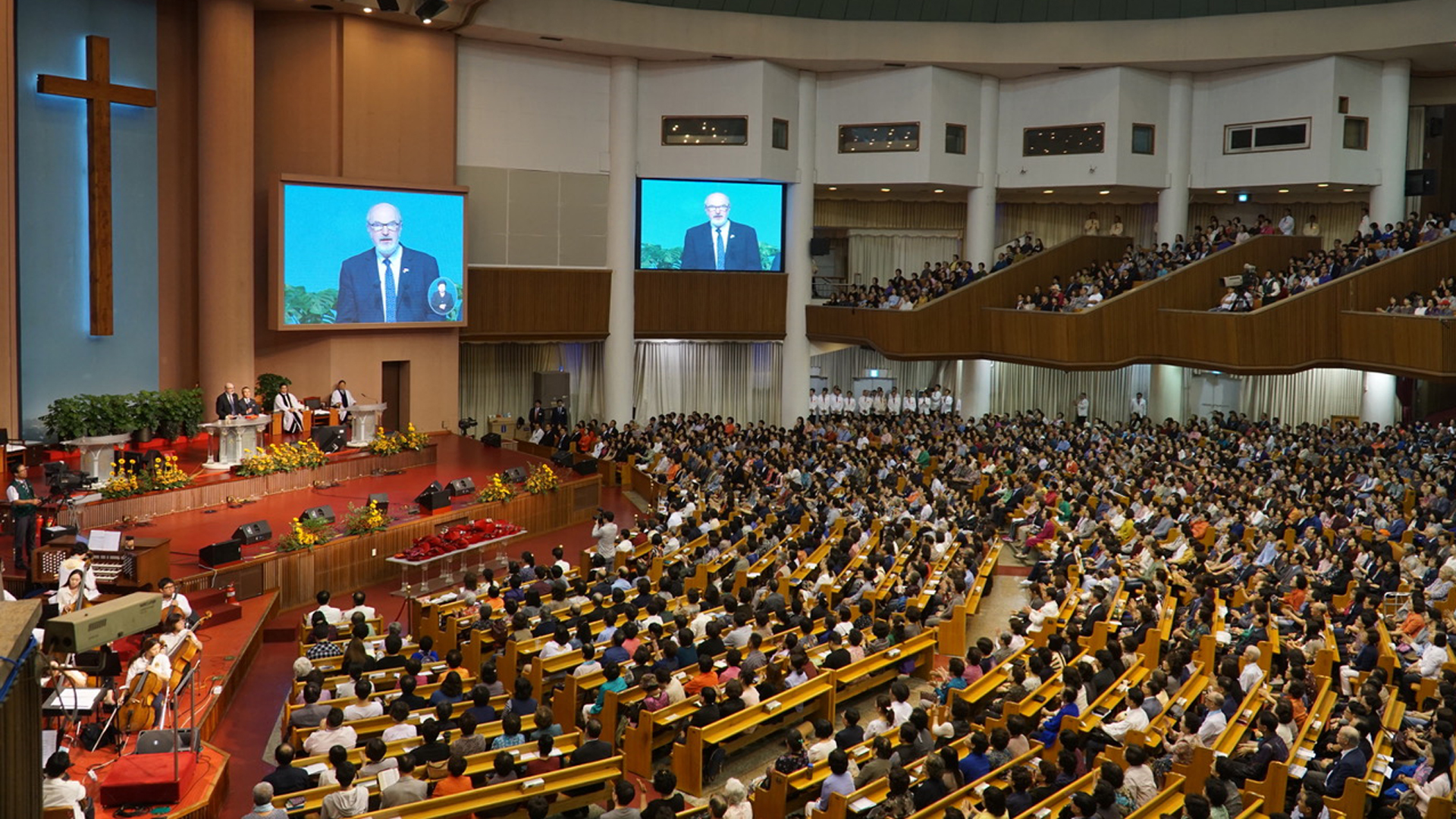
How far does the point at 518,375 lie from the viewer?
26.5 meters

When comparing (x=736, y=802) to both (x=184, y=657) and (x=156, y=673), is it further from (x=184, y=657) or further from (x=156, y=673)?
(x=184, y=657)

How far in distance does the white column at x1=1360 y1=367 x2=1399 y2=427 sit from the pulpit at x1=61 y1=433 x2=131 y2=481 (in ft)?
72.3

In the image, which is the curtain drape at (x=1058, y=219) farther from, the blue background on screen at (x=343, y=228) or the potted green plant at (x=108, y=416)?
the potted green plant at (x=108, y=416)

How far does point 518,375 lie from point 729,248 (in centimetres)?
540

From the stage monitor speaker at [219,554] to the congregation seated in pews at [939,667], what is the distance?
2.21m

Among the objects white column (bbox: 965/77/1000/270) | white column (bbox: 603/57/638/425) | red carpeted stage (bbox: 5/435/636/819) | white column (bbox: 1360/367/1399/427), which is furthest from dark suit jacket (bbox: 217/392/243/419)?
white column (bbox: 1360/367/1399/427)

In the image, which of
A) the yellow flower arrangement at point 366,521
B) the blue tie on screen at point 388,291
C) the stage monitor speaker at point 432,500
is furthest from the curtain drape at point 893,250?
the yellow flower arrangement at point 366,521

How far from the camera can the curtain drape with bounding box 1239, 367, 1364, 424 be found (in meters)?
25.0

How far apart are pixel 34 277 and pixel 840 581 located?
43.6 ft

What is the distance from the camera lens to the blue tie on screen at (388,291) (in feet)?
71.6

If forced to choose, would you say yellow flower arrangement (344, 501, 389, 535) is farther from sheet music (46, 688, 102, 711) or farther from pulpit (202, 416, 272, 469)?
sheet music (46, 688, 102, 711)

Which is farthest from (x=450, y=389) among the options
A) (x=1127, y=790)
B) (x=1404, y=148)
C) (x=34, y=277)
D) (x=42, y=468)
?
(x=1404, y=148)

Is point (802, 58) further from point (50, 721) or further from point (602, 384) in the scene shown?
point (50, 721)

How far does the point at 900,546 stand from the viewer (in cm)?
1523
